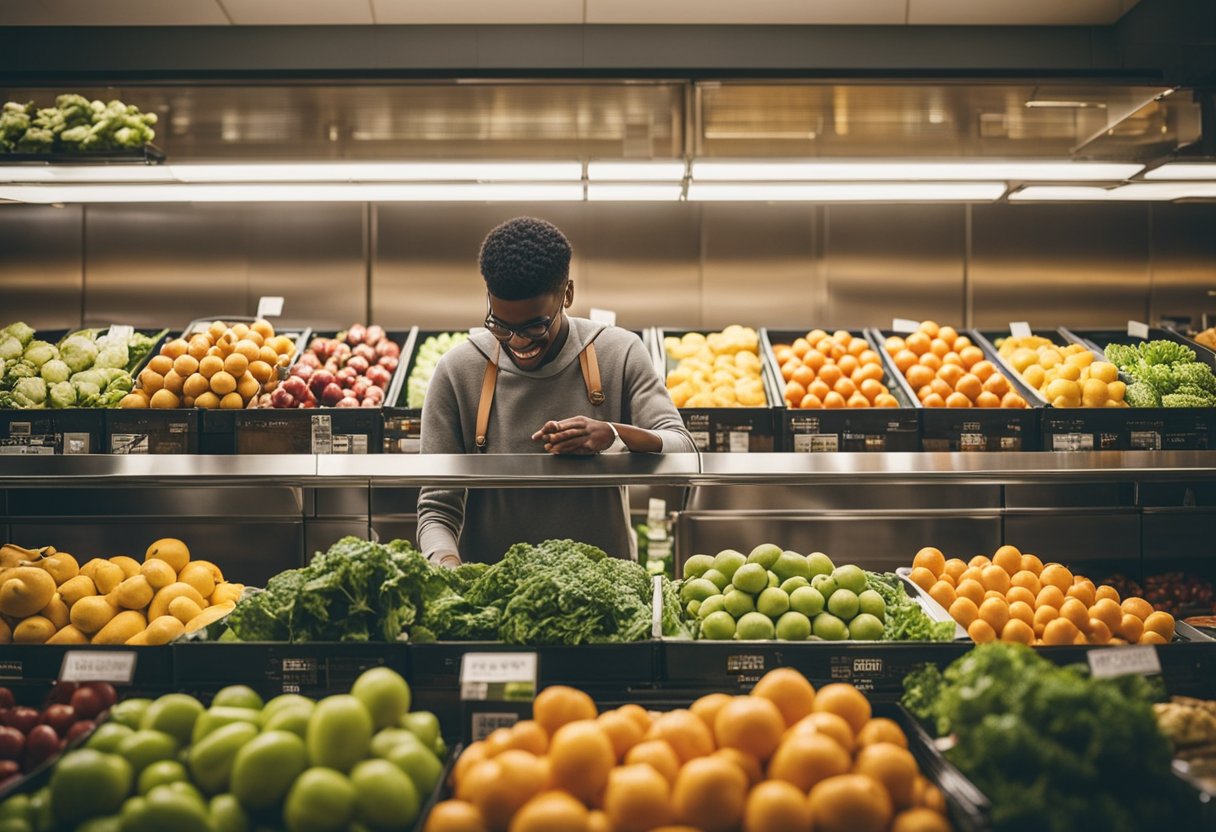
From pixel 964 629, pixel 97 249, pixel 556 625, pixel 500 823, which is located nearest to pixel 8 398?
pixel 97 249

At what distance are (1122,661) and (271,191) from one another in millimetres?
4253

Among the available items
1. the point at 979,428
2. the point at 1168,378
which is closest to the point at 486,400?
the point at 979,428

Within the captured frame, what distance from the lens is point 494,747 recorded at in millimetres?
1688

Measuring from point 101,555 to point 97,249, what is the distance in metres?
2.75

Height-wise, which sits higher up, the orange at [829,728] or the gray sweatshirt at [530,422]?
the gray sweatshirt at [530,422]

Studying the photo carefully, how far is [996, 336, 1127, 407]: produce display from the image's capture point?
14.6 ft

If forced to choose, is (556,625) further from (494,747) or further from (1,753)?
(1,753)

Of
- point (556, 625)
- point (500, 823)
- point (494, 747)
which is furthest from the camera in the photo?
point (556, 625)

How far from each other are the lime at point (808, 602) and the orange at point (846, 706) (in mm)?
490

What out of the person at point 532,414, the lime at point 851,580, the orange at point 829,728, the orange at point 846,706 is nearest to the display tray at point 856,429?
the person at point 532,414

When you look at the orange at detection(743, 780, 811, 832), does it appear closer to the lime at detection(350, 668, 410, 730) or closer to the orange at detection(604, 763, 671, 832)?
the orange at detection(604, 763, 671, 832)

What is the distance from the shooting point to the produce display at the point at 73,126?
392 cm

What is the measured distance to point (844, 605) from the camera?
228cm

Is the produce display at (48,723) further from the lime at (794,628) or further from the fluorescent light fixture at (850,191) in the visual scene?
the fluorescent light fixture at (850,191)
